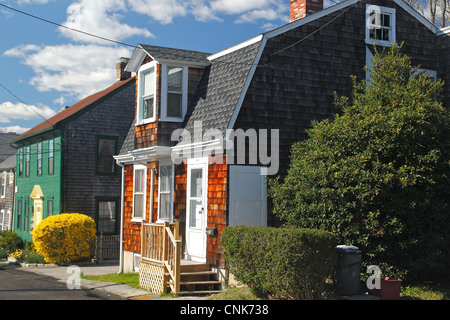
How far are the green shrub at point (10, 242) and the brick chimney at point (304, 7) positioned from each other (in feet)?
67.3

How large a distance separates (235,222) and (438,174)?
459 cm

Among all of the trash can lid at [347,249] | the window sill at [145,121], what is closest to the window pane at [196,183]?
the window sill at [145,121]

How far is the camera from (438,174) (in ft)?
35.9

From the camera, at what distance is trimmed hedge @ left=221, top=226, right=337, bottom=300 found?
9.33m

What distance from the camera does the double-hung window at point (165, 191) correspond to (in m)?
14.8

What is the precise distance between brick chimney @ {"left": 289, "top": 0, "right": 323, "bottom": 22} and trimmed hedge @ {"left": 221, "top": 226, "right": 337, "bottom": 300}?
747cm

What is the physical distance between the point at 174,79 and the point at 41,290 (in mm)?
6706

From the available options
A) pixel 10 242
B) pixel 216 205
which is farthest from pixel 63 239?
pixel 216 205

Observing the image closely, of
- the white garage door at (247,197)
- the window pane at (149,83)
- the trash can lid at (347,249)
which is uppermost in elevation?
the window pane at (149,83)

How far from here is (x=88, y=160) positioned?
2486cm

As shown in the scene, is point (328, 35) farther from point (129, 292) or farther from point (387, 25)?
point (129, 292)

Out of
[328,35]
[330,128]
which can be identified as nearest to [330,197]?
[330,128]

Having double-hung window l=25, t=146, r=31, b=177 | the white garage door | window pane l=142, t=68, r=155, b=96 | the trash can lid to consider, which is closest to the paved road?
the white garage door

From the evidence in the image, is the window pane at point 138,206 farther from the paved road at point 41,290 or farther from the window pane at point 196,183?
the window pane at point 196,183
